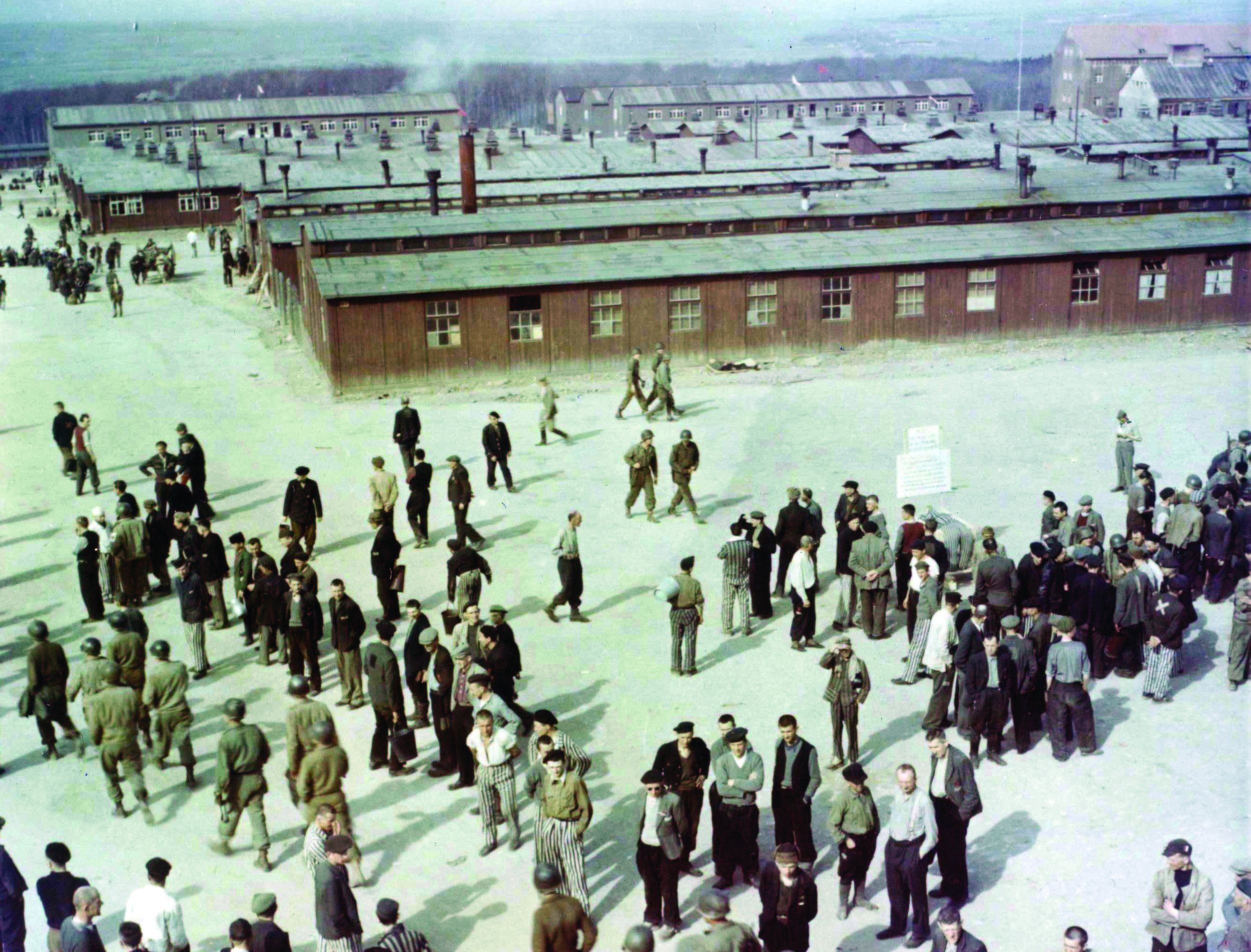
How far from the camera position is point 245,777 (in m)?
12.9

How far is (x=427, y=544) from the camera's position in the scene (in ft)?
72.9

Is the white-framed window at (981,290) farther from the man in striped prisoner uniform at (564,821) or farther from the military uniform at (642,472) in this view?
the man in striped prisoner uniform at (564,821)

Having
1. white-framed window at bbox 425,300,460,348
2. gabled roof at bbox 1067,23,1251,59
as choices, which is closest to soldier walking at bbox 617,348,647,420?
white-framed window at bbox 425,300,460,348

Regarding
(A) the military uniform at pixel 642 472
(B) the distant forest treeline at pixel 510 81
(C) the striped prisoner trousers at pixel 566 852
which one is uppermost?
(B) the distant forest treeline at pixel 510 81

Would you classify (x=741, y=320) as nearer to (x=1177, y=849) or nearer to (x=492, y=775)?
(x=492, y=775)

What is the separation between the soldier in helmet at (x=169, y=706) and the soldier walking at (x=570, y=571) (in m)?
5.51

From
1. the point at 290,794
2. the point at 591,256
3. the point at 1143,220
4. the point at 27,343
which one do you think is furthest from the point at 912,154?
the point at 290,794

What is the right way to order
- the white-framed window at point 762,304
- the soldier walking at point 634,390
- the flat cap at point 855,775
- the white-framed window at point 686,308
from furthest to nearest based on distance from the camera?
the white-framed window at point 762,304 < the white-framed window at point 686,308 < the soldier walking at point 634,390 < the flat cap at point 855,775

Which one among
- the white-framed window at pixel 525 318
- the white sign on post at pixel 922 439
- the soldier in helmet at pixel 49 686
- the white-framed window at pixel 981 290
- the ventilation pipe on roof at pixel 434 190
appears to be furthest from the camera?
the ventilation pipe on roof at pixel 434 190

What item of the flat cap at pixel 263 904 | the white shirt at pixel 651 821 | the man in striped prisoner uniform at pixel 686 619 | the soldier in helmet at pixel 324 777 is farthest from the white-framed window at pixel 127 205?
the flat cap at pixel 263 904

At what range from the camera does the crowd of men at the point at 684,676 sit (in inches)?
429

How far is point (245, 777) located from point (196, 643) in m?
4.85

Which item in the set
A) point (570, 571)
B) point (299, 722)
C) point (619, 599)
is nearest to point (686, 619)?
point (570, 571)

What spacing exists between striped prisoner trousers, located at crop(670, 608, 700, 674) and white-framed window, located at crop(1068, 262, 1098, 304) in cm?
2375
